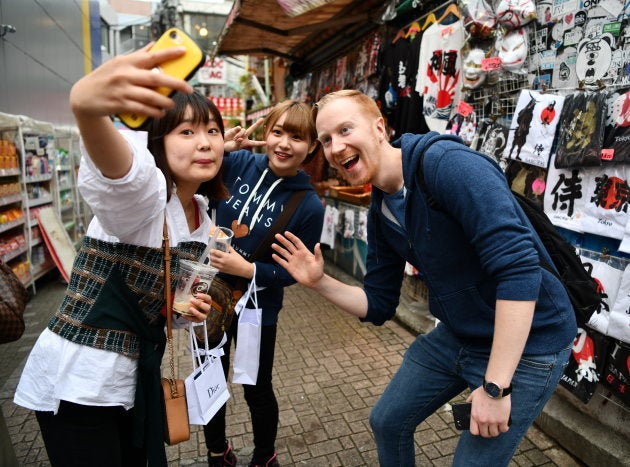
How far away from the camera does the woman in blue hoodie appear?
2367 millimetres

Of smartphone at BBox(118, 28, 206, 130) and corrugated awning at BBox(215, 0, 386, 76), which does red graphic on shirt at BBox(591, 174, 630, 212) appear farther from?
corrugated awning at BBox(215, 0, 386, 76)

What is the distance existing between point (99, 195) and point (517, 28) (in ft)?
11.0

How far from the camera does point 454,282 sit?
1579 mm

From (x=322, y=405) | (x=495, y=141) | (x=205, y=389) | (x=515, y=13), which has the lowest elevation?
(x=322, y=405)

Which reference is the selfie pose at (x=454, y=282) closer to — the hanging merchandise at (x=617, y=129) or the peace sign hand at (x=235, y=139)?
the peace sign hand at (x=235, y=139)

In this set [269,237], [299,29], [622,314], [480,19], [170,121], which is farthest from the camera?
[299,29]

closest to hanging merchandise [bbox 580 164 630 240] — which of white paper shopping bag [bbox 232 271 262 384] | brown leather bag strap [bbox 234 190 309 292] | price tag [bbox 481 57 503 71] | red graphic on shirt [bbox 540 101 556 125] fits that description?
red graphic on shirt [bbox 540 101 556 125]

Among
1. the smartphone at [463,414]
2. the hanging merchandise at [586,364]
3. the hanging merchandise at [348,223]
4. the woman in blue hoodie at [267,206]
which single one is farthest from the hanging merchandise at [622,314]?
the hanging merchandise at [348,223]

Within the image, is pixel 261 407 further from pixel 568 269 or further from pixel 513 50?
pixel 513 50

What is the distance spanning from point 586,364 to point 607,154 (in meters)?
1.32

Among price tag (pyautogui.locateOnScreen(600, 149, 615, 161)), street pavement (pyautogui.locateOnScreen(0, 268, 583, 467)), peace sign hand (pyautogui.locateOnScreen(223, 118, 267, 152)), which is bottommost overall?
street pavement (pyautogui.locateOnScreen(0, 268, 583, 467))

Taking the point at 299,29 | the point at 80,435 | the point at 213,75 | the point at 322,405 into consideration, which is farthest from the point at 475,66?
the point at 213,75

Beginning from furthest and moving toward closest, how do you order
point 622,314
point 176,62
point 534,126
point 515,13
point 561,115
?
point 515,13 → point 534,126 → point 561,115 → point 622,314 → point 176,62

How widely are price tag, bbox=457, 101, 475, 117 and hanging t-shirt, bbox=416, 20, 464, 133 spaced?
19 centimetres
